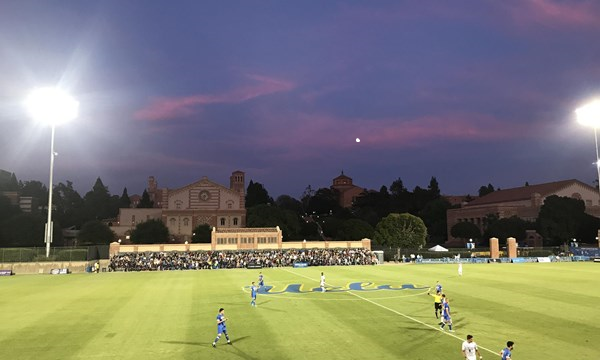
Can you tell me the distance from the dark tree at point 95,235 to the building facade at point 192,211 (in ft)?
20.6

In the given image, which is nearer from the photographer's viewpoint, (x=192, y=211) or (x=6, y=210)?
(x=6, y=210)

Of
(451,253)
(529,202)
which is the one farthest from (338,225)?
(529,202)

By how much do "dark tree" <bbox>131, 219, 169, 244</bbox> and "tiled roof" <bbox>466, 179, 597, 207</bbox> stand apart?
316 feet

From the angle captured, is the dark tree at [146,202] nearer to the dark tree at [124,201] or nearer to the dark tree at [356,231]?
the dark tree at [124,201]

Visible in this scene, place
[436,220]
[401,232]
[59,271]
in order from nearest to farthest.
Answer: [59,271] → [401,232] → [436,220]

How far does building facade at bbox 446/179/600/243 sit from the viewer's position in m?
118

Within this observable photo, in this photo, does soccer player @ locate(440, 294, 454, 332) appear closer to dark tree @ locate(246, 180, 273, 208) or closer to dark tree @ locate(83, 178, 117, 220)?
dark tree @ locate(246, 180, 273, 208)

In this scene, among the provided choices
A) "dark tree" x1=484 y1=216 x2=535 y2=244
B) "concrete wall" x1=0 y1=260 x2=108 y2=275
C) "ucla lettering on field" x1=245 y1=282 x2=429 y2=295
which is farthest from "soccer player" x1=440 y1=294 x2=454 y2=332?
"dark tree" x1=484 y1=216 x2=535 y2=244

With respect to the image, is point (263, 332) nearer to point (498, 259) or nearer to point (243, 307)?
point (243, 307)

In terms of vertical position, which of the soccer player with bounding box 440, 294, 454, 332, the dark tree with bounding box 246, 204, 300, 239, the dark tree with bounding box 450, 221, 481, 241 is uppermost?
the dark tree with bounding box 246, 204, 300, 239

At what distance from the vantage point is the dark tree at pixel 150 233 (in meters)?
101

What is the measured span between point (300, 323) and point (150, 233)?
86.6 meters

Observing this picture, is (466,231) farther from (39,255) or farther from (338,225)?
(39,255)

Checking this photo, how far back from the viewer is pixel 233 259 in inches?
2635
